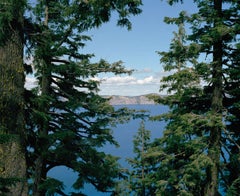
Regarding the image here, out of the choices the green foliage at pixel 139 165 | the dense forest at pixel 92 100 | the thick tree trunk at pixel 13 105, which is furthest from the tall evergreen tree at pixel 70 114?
the green foliage at pixel 139 165

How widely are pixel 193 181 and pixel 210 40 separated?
5257 mm

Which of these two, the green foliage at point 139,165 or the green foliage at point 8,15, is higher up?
the green foliage at point 8,15

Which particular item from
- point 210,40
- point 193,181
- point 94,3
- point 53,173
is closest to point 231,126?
point 193,181

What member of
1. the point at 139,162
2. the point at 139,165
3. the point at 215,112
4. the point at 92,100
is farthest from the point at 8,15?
the point at 139,165

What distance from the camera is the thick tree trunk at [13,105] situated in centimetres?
496

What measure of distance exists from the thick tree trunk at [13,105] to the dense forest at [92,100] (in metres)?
0.02

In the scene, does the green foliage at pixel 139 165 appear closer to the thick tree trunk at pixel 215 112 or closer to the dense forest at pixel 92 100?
the dense forest at pixel 92 100

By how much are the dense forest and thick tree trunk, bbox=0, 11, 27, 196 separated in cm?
2

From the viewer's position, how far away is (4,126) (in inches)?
194

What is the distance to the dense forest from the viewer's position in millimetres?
5082

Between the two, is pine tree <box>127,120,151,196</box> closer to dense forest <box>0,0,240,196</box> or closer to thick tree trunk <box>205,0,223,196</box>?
dense forest <box>0,0,240,196</box>

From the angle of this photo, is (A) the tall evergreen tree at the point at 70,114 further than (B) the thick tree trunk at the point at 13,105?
Yes

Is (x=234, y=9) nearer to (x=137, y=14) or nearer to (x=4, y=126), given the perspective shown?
(x=137, y=14)

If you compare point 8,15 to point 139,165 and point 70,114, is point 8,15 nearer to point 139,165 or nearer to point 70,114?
point 70,114
